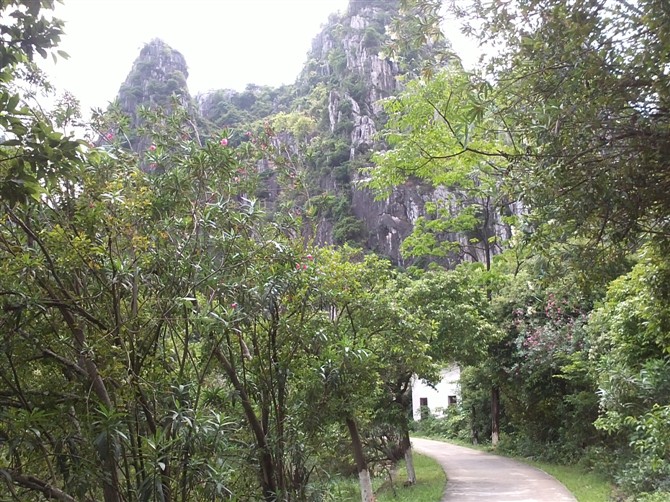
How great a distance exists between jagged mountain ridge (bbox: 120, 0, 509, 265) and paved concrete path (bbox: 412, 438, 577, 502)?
65.4ft

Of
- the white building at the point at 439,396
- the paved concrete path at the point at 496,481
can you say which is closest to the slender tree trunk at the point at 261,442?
the paved concrete path at the point at 496,481

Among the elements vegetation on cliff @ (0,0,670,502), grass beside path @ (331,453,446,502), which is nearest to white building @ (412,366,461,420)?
grass beside path @ (331,453,446,502)

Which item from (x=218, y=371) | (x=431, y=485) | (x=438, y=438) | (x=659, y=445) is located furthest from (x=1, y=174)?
(x=438, y=438)

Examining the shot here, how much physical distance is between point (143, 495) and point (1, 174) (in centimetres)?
186

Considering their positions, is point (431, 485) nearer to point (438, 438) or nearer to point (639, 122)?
point (639, 122)

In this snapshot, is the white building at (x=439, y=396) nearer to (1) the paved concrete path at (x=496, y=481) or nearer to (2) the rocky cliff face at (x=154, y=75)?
(1) the paved concrete path at (x=496, y=481)

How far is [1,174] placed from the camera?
2.86m

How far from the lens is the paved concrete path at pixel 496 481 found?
1083cm

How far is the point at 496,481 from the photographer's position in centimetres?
1279

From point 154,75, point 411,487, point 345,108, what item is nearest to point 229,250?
point 411,487

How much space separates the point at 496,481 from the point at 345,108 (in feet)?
137

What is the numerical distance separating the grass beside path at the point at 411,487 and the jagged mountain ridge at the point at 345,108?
21.8 m

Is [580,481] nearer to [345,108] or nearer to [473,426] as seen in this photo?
[473,426]

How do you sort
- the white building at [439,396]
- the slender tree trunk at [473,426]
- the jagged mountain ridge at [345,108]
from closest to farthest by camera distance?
the slender tree trunk at [473,426] < the white building at [439,396] < the jagged mountain ridge at [345,108]
